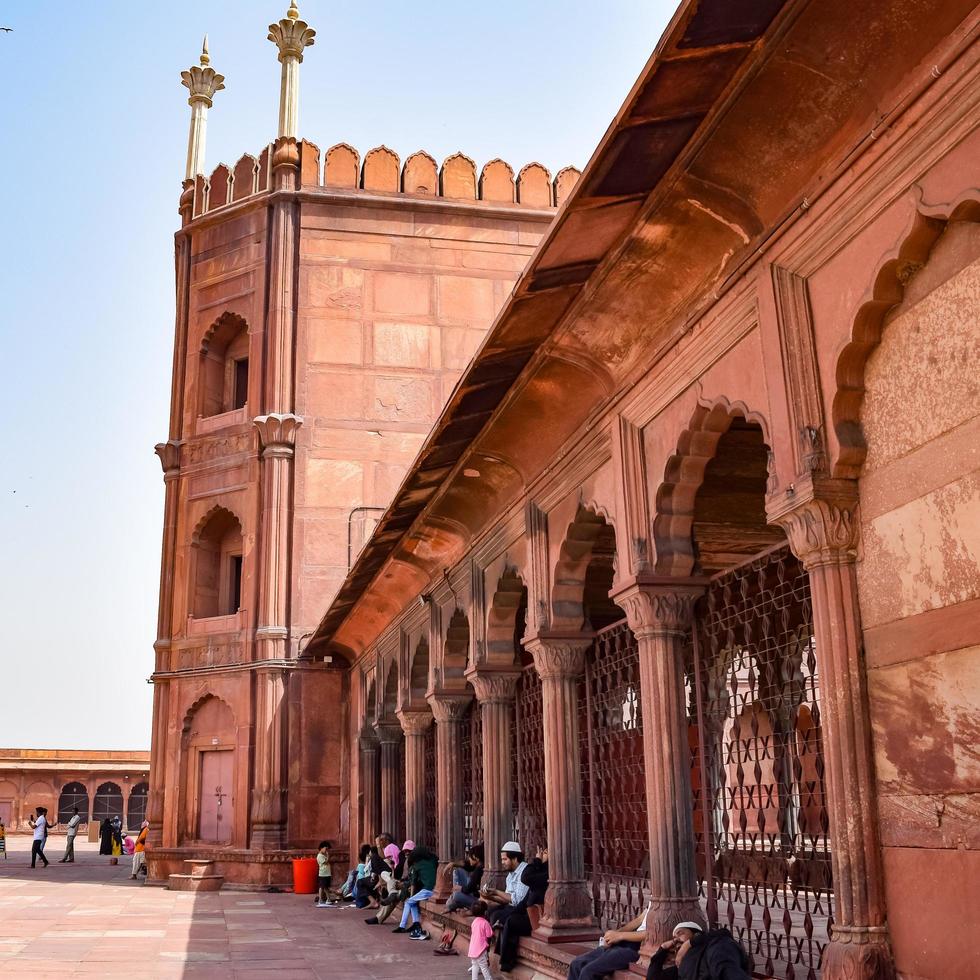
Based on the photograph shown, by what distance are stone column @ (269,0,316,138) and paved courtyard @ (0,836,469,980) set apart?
12929 mm

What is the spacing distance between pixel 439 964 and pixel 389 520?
380 cm

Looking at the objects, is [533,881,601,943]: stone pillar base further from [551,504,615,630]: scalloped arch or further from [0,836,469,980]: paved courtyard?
[551,504,615,630]: scalloped arch

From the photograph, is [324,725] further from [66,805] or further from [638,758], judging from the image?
[66,805]

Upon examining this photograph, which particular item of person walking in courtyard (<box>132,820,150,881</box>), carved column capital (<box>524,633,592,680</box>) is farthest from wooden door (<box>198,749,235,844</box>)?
carved column capital (<box>524,633,592,680</box>)

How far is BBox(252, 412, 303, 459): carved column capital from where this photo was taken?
19094 mm

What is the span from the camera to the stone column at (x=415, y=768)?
544 inches

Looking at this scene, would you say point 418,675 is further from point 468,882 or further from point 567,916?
point 567,916

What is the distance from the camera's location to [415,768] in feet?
46.2

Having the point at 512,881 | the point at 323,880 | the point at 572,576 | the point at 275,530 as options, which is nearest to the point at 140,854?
the point at 323,880

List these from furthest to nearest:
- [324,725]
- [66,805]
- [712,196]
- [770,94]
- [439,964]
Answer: [66,805] → [324,725] → [439,964] → [712,196] → [770,94]

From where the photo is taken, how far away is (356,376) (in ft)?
64.8

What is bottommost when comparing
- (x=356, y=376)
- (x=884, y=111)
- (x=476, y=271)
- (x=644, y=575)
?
(x=644, y=575)

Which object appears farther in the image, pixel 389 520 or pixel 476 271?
pixel 476 271

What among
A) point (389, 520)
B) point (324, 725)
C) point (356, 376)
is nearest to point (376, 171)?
point (356, 376)
